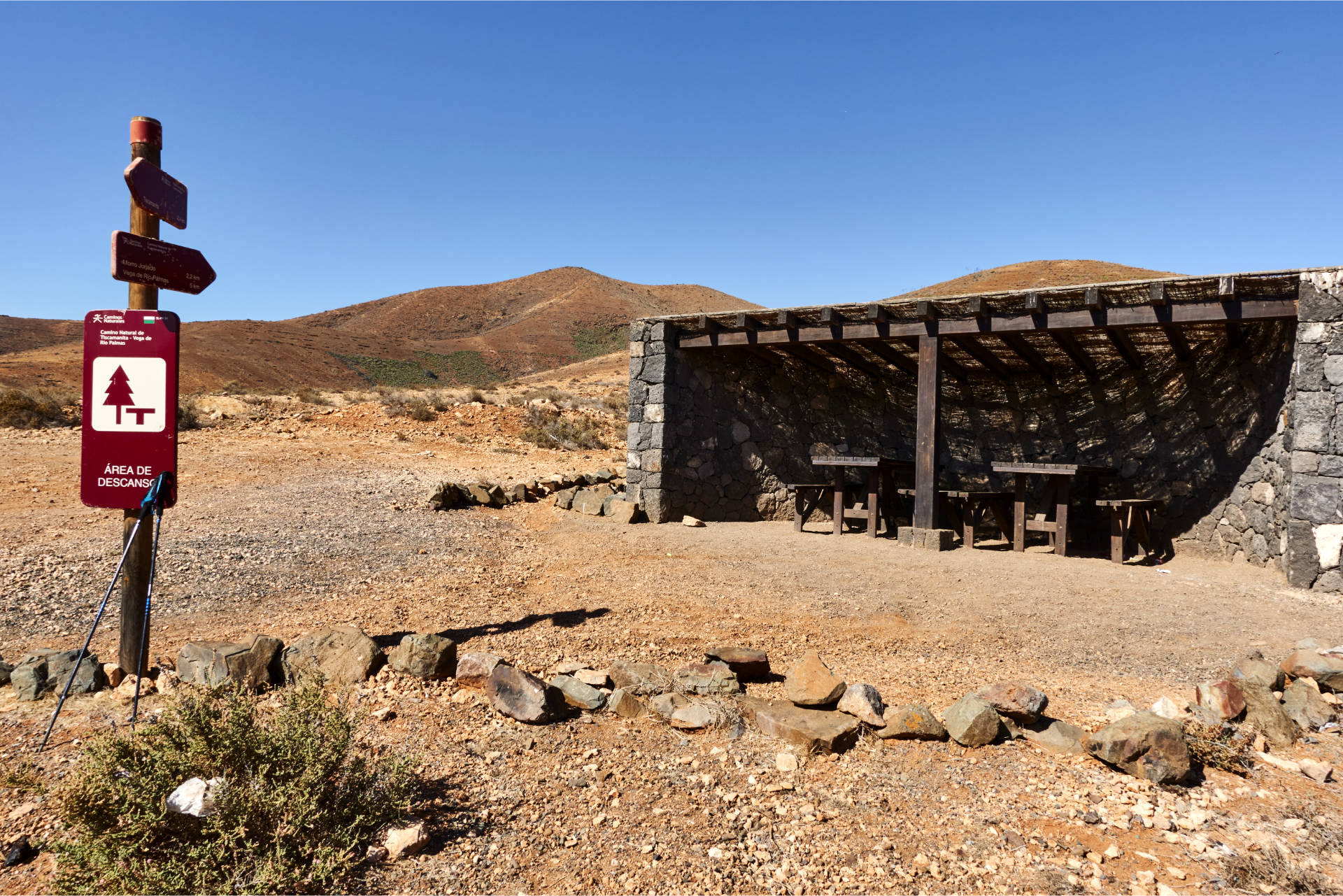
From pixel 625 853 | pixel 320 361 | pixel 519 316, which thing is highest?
pixel 519 316

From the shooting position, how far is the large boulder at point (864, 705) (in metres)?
3.37

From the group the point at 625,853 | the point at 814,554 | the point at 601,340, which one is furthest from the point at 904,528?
the point at 601,340

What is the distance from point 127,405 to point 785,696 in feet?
11.7

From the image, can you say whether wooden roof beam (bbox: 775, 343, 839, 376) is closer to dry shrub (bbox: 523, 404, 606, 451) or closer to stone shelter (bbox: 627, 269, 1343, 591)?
Result: stone shelter (bbox: 627, 269, 1343, 591)

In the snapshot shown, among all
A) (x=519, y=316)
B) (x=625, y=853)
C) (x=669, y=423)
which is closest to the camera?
(x=625, y=853)

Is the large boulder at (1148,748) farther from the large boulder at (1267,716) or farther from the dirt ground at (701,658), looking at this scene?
the large boulder at (1267,716)

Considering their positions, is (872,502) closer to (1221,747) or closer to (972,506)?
(972,506)

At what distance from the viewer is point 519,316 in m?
64.1

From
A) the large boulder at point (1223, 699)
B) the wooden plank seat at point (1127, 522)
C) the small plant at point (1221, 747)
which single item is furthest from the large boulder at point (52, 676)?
the wooden plank seat at point (1127, 522)

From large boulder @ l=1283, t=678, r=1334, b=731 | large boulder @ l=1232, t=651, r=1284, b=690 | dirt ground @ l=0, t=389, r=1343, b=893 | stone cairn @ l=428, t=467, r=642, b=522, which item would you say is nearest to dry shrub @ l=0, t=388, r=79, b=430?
dirt ground @ l=0, t=389, r=1343, b=893

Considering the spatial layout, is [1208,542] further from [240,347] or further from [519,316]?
[519,316]

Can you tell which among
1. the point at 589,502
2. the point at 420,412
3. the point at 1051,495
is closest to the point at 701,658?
the point at 589,502

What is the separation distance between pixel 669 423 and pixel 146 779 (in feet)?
26.0

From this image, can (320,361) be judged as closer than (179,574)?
No
